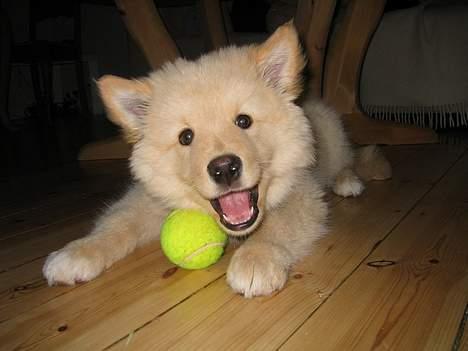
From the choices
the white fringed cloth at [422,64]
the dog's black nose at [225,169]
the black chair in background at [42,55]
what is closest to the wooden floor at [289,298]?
Answer: the dog's black nose at [225,169]

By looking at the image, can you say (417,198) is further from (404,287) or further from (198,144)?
(198,144)

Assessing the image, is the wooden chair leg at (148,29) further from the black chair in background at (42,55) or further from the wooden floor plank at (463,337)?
the black chair in background at (42,55)

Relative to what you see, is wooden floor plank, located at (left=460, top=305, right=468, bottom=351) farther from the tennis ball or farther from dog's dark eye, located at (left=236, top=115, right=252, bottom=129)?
dog's dark eye, located at (left=236, top=115, right=252, bottom=129)

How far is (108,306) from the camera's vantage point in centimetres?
139

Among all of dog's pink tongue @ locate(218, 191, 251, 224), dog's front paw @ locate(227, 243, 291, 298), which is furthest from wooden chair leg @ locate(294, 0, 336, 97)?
dog's front paw @ locate(227, 243, 291, 298)

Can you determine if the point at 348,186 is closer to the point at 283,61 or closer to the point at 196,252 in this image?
the point at 283,61

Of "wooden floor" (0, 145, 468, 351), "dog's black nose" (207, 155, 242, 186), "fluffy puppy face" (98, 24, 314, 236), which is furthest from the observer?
"fluffy puppy face" (98, 24, 314, 236)

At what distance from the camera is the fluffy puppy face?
1646mm

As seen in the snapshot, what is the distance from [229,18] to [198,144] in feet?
13.5

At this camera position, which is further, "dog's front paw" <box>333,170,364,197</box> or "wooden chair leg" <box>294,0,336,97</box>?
"wooden chair leg" <box>294,0,336,97</box>

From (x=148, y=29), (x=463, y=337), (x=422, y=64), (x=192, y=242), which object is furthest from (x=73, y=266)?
(x=422, y=64)

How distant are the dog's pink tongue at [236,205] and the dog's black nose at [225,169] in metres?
0.20

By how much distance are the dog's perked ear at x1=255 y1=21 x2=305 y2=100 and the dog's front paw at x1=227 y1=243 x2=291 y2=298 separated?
81 centimetres

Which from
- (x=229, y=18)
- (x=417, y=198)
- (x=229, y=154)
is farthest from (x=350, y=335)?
(x=229, y=18)
